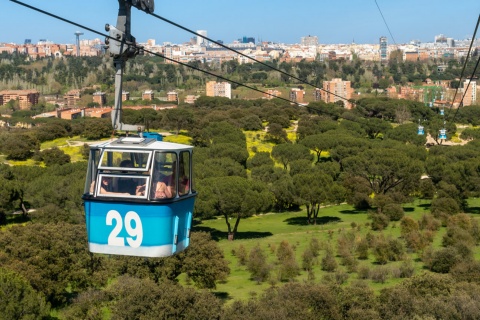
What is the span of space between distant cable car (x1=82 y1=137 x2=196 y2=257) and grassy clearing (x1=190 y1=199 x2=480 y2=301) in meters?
17.0

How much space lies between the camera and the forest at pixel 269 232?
21375 millimetres

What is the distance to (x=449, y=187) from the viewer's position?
45.6 metres

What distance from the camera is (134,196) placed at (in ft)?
31.4

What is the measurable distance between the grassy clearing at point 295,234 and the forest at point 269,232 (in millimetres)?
145

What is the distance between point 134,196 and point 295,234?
101 ft

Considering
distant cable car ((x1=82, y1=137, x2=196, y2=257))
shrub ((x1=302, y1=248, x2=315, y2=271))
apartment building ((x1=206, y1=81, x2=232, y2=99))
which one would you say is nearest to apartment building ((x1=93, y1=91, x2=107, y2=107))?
apartment building ((x1=206, y1=81, x2=232, y2=99))

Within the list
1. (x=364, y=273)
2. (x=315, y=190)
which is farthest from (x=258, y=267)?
(x=315, y=190)

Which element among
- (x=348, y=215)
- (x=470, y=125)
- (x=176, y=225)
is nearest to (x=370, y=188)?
(x=348, y=215)

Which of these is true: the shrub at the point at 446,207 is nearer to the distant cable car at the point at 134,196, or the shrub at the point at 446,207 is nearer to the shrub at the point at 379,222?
the shrub at the point at 379,222

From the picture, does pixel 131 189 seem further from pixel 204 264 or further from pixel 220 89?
pixel 220 89

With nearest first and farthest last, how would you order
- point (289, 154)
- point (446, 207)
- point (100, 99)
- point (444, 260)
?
point (444, 260)
point (446, 207)
point (289, 154)
point (100, 99)

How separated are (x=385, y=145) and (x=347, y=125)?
14.6 m

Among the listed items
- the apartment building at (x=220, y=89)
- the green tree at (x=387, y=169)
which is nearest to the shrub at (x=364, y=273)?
the green tree at (x=387, y=169)

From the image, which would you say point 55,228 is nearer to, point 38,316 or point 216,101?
point 38,316
